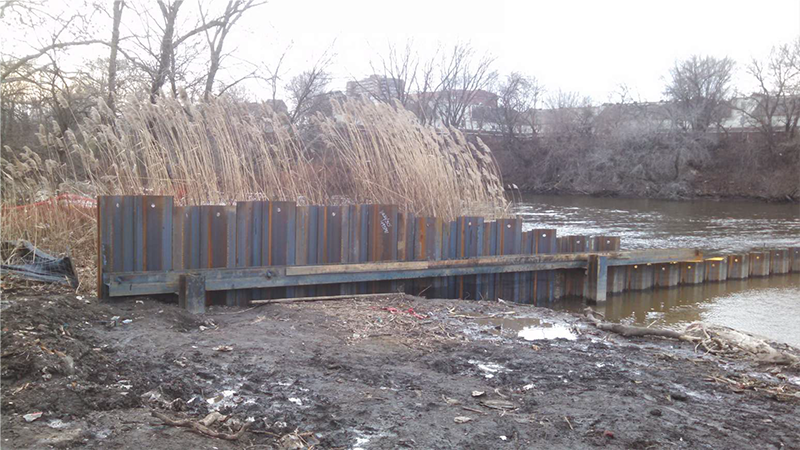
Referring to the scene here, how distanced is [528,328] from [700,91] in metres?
43.2

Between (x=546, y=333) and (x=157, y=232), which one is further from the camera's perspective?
(x=546, y=333)

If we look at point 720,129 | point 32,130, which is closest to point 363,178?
point 32,130

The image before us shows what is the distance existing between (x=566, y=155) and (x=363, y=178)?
123 feet

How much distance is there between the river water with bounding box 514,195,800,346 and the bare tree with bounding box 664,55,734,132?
8.58 metres

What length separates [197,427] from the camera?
3.22m

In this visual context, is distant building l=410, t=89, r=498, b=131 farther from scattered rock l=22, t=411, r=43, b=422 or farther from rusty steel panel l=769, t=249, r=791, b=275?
scattered rock l=22, t=411, r=43, b=422

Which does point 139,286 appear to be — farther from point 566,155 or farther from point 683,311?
point 566,155

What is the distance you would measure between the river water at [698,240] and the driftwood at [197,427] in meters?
7.14

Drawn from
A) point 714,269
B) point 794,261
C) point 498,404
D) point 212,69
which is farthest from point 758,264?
point 212,69

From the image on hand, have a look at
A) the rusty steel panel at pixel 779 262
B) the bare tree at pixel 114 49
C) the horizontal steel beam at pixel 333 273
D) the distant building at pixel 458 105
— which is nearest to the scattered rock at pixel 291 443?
the horizontal steel beam at pixel 333 273

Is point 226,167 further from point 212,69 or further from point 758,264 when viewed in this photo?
point 758,264

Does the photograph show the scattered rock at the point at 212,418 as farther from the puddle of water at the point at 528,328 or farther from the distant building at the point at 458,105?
the distant building at the point at 458,105

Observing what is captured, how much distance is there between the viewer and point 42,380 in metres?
3.48

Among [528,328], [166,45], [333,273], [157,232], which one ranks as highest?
[166,45]
